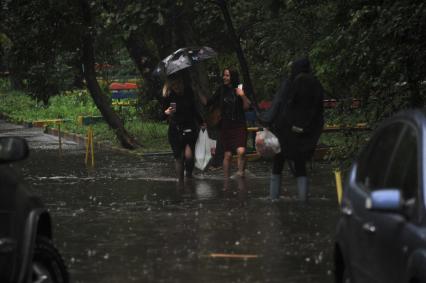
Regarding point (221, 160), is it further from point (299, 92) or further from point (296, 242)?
point (296, 242)

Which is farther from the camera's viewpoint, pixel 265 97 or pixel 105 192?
pixel 265 97

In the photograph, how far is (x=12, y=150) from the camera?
7.26 meters

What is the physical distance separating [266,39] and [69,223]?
11.8m

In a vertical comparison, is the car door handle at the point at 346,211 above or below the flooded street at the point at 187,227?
above

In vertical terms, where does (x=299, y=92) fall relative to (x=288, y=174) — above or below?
above

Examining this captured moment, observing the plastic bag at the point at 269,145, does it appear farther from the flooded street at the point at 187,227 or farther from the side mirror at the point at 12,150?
the side mirror at the point at 12,150

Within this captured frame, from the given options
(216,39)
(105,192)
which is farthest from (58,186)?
(216,39)

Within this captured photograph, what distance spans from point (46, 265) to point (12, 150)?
2.84 feet

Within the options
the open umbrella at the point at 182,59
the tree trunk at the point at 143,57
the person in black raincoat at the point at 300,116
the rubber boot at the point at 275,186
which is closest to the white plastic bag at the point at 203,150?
the open umbrella at the point at 182,59

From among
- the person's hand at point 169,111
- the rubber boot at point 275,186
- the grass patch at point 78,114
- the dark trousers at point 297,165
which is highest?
the person's hand at point 169,111

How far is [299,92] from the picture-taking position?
15.2m

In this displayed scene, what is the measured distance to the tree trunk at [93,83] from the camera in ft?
83.0

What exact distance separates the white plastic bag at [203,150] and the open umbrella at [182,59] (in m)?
1.51

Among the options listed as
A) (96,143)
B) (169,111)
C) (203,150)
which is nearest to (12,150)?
(169,111)
